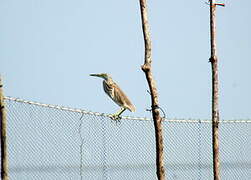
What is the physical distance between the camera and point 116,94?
34.9 feet

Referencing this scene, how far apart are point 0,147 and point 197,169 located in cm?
373

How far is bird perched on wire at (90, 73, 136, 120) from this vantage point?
10289 mm

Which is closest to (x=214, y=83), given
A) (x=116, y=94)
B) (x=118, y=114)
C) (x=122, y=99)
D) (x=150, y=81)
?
(x=150, y=81)

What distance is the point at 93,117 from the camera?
8.45 metres

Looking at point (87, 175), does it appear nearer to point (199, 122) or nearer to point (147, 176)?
point (147, 176)

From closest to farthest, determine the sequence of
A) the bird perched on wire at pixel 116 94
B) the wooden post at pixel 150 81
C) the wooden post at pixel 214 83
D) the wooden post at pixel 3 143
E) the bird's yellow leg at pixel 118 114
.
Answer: the wooden post at pixel 3 143 → the wooden post at pixel 150 81 → the wooden post at pixel 214 83 → the bird's yellow leg at pixel 118 114 → the bird perched on wire at pixel 116 94

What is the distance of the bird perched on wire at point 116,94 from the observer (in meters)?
10.3

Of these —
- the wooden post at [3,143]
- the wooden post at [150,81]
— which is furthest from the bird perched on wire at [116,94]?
the wooden post at [3,143]

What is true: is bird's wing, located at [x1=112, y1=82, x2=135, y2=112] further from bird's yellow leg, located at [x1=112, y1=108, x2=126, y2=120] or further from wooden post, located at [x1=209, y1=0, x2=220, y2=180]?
wooden post, located at [x1=209, y1=0, x2=220, y2=180]

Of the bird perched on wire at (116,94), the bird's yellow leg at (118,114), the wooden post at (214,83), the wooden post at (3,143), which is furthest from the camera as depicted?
the bird perched on wire at (116,94)

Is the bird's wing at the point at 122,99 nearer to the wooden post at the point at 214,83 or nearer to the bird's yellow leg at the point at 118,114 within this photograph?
the bird's yellow leg at the point at 118,114

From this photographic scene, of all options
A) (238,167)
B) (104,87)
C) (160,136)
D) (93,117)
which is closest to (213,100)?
(160,136)

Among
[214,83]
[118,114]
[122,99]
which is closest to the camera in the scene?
[214,83]

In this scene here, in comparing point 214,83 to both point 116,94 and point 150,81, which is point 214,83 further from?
point 116,94
